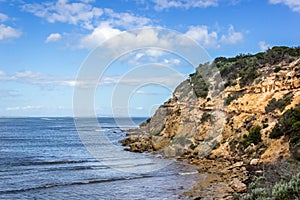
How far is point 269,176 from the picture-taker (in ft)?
58.0

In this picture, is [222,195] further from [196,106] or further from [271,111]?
[196,106]

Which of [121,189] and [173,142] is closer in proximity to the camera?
[121,189]

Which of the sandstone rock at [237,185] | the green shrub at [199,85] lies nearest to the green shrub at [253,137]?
the sandstone rock at [237,185]

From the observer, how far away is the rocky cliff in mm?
27625

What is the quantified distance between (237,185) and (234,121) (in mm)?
15821

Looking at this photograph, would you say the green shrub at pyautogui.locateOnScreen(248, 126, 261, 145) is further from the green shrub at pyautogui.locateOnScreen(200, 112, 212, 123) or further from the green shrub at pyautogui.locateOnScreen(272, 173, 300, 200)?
the green shrub at pyautogui.locateOnScreen(272, 173, 300, 200)

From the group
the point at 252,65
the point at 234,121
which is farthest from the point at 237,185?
the point at 252,65

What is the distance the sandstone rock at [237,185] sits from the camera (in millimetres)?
21697

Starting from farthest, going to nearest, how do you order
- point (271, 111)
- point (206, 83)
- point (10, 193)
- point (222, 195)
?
point (206, 83)
point (271, 111)
point (10, 193)
point (222, 195)

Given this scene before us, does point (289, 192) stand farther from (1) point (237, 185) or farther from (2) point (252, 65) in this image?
(2) point (252, 65)

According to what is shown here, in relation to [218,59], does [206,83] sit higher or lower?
lower

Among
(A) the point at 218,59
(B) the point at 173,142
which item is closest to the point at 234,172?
(B) the point at 173,142

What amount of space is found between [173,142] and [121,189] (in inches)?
820

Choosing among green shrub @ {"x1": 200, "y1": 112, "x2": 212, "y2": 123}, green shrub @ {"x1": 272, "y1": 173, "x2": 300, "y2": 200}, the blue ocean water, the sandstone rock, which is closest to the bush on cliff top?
green shrub @ {"x1": 200, "y1": 112, "x2": 212, "y2": 123}
